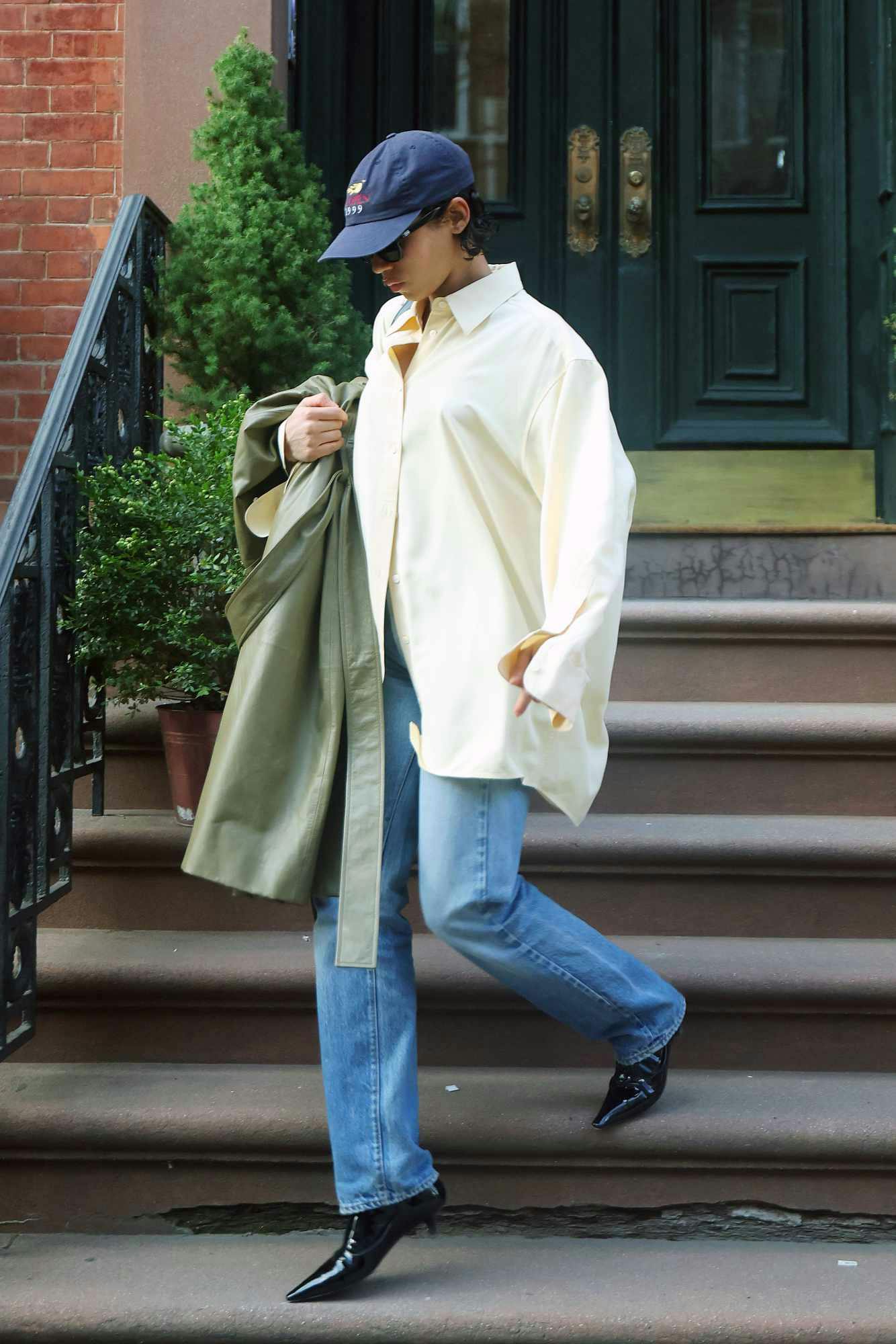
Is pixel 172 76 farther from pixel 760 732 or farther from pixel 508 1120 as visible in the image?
pixel 508 1120

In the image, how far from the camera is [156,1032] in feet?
8.86

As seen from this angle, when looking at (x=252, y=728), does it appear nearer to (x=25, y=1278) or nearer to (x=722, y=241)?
(x=25, y=1278)

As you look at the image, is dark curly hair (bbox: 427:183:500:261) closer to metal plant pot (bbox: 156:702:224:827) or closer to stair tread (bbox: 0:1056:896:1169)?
metal plant pot (bbox: 156:702:224:827)

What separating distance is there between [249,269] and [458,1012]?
2174 mm

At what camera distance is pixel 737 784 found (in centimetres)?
313

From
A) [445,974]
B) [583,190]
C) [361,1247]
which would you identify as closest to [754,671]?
[445,974]

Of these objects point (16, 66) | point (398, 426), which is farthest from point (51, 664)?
point (16, 66)

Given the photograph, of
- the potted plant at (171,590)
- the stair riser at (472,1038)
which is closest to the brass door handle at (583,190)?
the potted plant at (171,590)

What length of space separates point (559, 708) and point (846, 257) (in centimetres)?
326

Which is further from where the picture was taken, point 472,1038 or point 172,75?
point 172,75

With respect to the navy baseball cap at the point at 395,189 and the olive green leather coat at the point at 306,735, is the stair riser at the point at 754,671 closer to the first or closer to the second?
the olive green leather coat at the point at 306,735

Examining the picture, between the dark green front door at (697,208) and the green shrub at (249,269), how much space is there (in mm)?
872

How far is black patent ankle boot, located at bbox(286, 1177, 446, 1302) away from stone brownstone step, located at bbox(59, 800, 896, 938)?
0.83 metres

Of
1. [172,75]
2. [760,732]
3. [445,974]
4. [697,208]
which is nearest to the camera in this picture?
[445,974]
